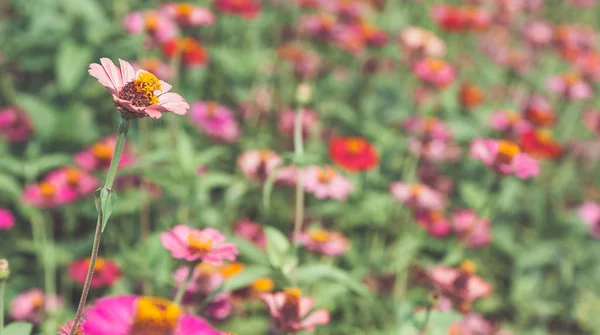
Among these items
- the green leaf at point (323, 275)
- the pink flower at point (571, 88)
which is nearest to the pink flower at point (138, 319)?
the green leaf at point (323, 275)

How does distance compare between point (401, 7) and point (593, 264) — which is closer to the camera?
point (593, 264)

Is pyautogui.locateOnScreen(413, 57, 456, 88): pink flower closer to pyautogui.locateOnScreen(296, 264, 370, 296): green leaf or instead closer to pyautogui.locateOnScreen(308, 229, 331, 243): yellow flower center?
pyautogui.locateOnScreen(308, 229, 331, 243): yellow flower center

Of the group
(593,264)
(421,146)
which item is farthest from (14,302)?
(593,264)

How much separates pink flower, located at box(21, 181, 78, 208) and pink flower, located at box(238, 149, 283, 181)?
0.44 metres

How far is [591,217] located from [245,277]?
1.49m

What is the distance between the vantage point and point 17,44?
1.71 metres

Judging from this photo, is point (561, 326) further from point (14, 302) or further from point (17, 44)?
point (17, 44)

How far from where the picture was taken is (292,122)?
200 cm

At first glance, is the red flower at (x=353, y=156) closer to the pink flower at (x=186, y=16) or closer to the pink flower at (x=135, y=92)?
the pink flower at (x=186, y=16)

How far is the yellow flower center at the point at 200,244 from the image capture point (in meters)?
0.83

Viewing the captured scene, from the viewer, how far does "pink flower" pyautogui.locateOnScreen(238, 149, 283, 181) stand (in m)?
1.47

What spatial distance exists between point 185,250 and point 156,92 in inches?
9.5

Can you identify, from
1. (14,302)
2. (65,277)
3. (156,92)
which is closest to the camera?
(156,92)

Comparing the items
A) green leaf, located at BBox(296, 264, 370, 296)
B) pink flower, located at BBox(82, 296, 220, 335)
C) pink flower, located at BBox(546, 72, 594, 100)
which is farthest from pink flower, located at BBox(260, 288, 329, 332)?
pink flower, located at BBox(546, 72, 594, 100)
